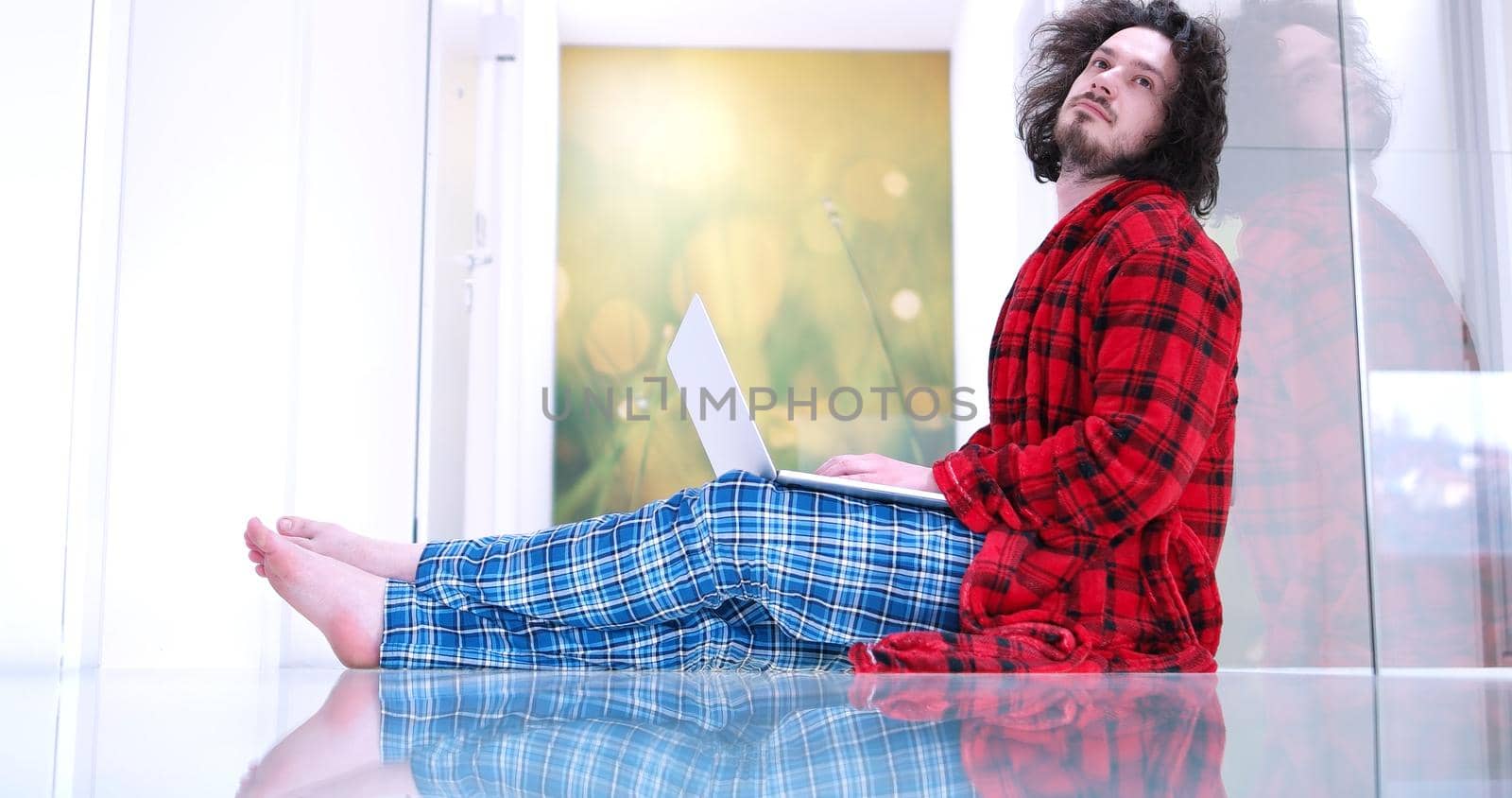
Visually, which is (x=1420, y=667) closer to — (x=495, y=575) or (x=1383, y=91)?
(x=1383, y=91)

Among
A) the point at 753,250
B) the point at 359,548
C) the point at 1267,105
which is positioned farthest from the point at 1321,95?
the point at 753,250

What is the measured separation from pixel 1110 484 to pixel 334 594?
0.83 m

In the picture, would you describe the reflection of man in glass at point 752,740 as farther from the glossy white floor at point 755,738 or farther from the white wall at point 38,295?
the white wall at point 38,295

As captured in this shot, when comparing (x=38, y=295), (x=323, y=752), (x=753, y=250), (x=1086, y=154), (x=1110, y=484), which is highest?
(x=753, y=250)

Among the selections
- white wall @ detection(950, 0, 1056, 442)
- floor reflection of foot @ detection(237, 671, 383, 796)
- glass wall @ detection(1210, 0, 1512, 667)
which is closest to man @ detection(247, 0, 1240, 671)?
floor reflection of foot @ detection(237, 671, 383, 796)

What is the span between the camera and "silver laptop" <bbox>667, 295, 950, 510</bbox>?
137 centimetres

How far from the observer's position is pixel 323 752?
2.33 ft

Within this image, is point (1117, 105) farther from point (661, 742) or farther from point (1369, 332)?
point (661, 742)

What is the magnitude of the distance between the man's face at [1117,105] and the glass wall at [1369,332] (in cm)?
70

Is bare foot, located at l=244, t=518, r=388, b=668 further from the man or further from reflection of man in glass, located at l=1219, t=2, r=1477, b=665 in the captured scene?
reflection of man in glass, located at l=1219, t=2, r=1477, b=665

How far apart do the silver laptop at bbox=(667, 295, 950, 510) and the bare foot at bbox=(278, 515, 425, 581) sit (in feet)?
1.23

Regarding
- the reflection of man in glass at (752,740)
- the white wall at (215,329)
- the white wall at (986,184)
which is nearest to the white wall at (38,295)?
the white wall at (215,329)

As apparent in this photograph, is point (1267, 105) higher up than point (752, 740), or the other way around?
point (1267, 105)

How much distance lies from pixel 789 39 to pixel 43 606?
4.01m
